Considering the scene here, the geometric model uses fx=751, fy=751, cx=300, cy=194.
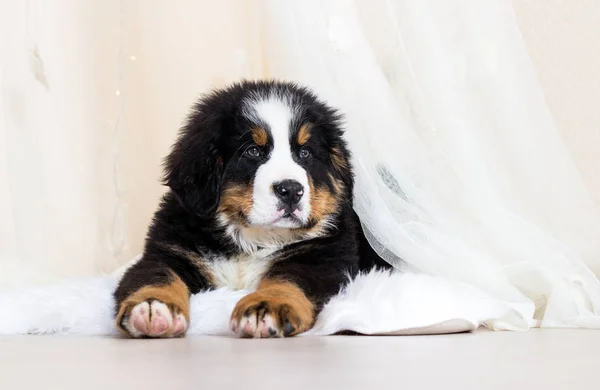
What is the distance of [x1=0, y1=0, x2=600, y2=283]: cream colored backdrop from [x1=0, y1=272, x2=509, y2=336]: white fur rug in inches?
28.7

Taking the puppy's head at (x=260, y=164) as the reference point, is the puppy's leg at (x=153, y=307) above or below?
below

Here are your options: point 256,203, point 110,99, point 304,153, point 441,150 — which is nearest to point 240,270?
point 256,203

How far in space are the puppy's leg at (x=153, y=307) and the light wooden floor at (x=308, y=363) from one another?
2.4 inches

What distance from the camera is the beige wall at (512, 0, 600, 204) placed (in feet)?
10.3

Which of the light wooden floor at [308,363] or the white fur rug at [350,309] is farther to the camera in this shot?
the white fur rug at [350,309]

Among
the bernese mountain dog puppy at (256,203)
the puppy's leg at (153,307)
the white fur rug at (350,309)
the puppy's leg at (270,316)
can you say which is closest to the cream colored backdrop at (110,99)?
the white fur rug at (350,309)

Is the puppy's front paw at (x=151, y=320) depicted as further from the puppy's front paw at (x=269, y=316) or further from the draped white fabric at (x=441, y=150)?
the draped white fabric at (x=441, y=150)

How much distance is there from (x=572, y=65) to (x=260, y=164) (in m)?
1.75

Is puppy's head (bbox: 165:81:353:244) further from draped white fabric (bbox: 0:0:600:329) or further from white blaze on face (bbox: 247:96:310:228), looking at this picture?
draped white fabric (bbox: 0:0:600:329)

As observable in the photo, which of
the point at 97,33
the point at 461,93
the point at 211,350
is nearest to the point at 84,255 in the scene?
the point at 97,33

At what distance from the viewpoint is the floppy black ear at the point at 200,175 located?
212 cm

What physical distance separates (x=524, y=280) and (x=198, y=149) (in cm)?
107

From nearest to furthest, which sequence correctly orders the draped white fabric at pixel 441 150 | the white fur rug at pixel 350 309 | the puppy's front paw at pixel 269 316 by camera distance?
the puppy's front paw at pixel 269 316
the white fur rug at pixel 350 309
the draped white fabric at pixel 441 150

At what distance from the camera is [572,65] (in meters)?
3.20
